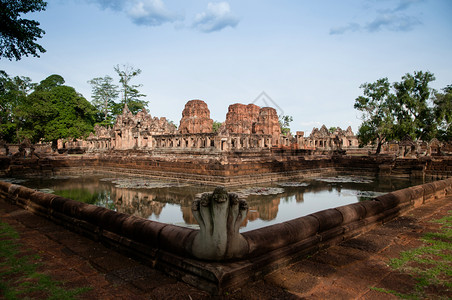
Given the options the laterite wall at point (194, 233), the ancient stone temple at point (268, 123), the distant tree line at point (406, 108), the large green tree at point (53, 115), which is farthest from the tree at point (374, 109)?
the large green tree at point (53, 115)

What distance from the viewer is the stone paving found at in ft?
8.48

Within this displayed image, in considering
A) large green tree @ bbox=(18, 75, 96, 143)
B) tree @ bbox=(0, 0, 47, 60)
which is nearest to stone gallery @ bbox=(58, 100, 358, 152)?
large green tree @ bbox=(18, 75, 96, 143)

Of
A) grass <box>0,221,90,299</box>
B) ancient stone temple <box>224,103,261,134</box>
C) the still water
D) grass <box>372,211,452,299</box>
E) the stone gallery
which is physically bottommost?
the still water

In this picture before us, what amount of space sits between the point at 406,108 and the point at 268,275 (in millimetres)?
33353

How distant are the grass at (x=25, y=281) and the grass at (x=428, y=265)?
9.79ft

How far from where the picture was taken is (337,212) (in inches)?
166

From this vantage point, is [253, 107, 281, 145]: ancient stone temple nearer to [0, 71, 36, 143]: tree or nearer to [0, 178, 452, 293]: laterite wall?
[0, 71, 36, 143]: tree

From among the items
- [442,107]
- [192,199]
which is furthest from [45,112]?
[442,107]

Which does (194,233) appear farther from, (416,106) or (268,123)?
(268,123)

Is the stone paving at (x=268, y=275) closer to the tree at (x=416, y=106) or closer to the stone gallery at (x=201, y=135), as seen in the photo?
the stone gallery at (x=201, y=135)

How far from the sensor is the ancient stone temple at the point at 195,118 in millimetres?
41656

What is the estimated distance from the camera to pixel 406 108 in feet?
98.4

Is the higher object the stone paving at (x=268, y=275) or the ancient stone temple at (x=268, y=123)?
the ancient stone temple at (x=268, y=123)

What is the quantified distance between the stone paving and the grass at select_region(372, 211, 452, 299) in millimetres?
80
